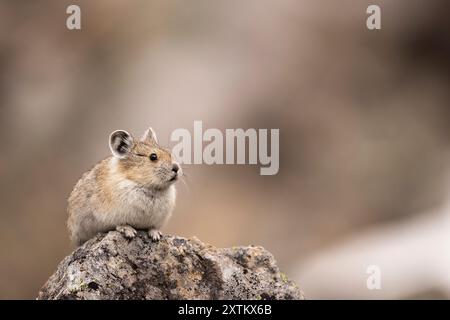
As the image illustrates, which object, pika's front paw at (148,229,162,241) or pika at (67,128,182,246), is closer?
pika's front paw at (148,229,162,241)

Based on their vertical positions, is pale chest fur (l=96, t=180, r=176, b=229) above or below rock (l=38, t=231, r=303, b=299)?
above

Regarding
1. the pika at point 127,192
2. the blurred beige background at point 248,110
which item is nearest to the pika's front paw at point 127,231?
the pika at point 127,192

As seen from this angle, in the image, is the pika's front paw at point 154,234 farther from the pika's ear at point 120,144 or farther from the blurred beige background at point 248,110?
the blurred beige background at point 248,110

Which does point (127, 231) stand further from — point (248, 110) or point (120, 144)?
point (248, 110)

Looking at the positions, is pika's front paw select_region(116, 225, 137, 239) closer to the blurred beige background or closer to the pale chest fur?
the pale chest fur

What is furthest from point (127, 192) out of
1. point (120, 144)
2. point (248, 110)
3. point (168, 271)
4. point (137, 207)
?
point (248, 110)

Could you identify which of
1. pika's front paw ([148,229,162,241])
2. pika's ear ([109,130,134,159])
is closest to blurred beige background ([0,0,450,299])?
pika's ear ([109,130,134,159])
